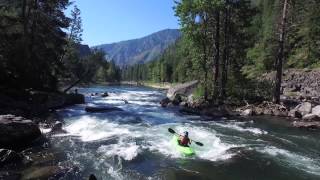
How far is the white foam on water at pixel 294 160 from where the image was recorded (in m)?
17.6

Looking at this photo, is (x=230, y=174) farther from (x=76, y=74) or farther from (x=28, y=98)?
(x=76, y=74)

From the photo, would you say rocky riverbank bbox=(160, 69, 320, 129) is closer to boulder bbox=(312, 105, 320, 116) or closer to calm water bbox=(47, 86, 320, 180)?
boulder bbox=(312, 105, 320, 116)

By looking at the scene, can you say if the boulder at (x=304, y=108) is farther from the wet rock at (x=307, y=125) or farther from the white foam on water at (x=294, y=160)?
the white foam on water at (x=294, y=160)

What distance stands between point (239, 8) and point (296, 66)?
31030mm

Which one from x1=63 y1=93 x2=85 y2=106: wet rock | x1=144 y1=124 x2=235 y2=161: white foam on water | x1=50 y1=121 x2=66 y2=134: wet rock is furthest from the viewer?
x1=63 y1=93 x2=85 y2=106: wet rock

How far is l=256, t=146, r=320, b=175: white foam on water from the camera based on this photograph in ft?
57.8

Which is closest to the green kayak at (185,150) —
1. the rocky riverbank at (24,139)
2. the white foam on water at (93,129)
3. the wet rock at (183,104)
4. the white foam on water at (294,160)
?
the white foam on water at (294,160)

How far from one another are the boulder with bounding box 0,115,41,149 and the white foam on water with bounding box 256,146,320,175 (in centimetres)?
1224

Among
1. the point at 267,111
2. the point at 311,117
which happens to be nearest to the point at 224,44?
the point at 267,111

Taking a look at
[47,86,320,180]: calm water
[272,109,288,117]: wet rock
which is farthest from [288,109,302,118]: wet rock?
[47,86,320,180]: calm water

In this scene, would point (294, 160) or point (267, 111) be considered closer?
point (294, 160)

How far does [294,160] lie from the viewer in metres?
18.9

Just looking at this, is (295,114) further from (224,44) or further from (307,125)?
(224,44)

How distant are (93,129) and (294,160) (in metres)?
12.9
